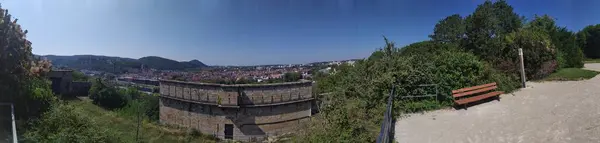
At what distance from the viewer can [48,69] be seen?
8.39 meters

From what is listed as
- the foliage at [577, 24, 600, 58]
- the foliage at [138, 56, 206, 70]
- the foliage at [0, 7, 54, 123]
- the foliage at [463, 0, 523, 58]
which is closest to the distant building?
the foliage at [0, 7, 54, 123]

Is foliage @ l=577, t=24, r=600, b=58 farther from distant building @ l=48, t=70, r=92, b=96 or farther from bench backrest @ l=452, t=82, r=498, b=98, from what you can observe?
distant building @ l=48, t=70, r=92, b=96

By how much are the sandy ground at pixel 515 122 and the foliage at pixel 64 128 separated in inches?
297

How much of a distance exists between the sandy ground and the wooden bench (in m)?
0.21

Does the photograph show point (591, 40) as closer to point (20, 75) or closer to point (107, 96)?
point (20, 75)

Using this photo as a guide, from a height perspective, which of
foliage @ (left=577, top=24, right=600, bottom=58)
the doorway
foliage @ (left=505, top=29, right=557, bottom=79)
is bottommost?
the doorway

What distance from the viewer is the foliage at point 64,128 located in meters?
6.93

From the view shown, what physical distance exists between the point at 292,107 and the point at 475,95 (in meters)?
19.0

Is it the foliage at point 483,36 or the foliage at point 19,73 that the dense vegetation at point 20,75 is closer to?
the foliage at point 19,73

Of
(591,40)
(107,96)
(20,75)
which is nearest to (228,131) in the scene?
(20,75)

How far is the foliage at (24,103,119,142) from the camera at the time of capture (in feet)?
22.7

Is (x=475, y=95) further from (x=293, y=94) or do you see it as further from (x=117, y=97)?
(x=117, y=97)

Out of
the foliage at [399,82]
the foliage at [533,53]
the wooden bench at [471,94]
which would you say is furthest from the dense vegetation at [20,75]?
the foliage at [533,53]

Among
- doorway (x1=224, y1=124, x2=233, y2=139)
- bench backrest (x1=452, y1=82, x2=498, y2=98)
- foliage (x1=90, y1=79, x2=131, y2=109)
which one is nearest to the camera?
bench backrest (x1=452, y1=82, x2=498, y2=98)
